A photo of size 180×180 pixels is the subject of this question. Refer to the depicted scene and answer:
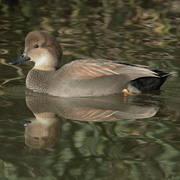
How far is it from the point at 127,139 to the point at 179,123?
1.00 meters

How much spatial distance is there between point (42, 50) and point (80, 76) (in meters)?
0.95

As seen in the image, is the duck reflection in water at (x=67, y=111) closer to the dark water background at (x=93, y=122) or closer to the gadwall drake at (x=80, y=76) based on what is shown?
the dark water background at (x=93, y=122)

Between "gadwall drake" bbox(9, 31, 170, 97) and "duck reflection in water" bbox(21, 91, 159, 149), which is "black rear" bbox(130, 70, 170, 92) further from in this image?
"duck reflection in water" bbox(21, 91, 159, 149)

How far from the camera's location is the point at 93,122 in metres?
5.75

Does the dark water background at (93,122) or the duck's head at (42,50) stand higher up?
the duck's head at (42,50)

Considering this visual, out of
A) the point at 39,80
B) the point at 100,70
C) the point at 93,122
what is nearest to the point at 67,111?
the point at 93,122

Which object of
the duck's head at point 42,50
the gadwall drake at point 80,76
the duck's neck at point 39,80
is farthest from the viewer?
the duck's head at point 42,50

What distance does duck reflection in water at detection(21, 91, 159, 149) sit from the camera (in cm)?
523

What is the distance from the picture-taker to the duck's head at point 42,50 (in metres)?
7.48

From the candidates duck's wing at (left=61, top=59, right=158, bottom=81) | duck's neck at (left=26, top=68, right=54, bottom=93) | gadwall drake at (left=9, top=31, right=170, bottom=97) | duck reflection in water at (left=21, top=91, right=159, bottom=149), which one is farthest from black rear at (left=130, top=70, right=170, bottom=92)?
duck's neck at (left=26, top=68, right=54, bottom=93)

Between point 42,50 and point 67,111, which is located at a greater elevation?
point 42,50

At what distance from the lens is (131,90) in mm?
7316

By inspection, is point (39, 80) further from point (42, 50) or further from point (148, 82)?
point (148, 82)

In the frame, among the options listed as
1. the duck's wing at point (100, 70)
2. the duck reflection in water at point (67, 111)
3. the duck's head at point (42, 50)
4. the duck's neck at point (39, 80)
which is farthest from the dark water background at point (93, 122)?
the duck's head at point (42, 50)
